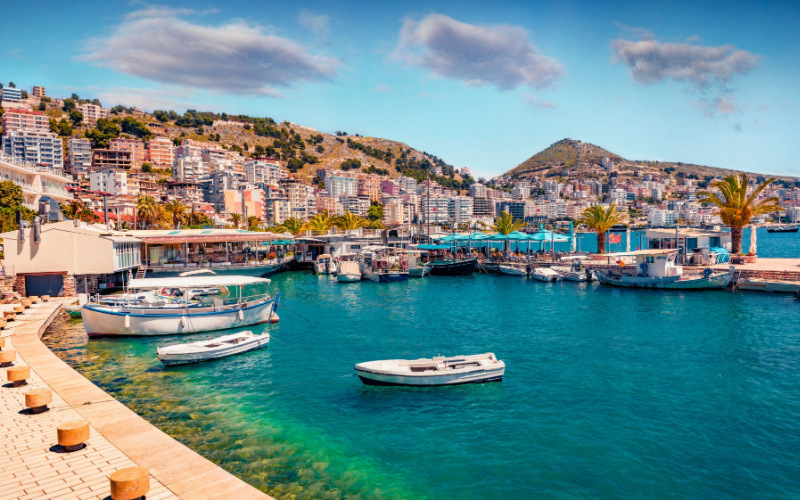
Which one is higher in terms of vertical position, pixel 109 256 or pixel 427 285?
pixel 109 256

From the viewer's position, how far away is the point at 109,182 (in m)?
155

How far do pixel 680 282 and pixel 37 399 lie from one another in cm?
5272

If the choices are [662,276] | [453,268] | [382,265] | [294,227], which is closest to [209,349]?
[382,265]

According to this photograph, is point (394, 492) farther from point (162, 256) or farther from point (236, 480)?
point (162, 256)

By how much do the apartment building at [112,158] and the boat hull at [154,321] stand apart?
589ft

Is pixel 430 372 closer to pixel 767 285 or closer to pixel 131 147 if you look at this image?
pixel 767 285

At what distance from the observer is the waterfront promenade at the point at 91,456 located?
9.87 m

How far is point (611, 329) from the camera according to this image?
32688 millimetres

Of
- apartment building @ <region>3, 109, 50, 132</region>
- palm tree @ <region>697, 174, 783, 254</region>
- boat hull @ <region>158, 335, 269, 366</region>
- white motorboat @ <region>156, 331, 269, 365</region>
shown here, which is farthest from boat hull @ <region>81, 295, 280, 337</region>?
apartment building @ <region>3, 109, 50, 132</region>

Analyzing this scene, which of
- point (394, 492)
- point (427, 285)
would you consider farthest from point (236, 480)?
point (427, 285)

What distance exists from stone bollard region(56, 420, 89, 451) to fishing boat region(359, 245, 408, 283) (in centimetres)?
5081

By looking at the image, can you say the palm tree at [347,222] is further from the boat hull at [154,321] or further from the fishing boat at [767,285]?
the fishing boat at [767,285]

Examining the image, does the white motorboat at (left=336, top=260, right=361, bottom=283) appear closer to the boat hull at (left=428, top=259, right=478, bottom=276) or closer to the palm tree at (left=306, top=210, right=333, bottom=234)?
the boat hull at (left=428, top=259, right=478, bottom=276)

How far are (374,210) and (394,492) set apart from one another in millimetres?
154746
